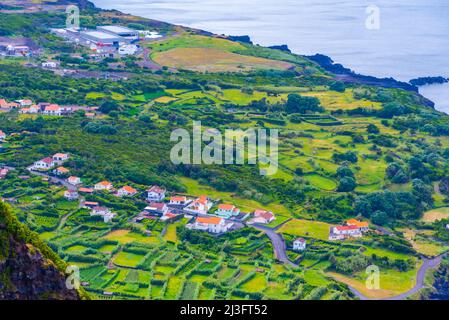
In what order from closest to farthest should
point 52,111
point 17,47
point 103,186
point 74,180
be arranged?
point 103,186
point 74,180
point 52,111
point 17,47

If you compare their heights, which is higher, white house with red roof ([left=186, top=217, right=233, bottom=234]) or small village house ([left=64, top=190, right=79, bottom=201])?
small village house ([left=64, top=190, right=79, bottom=201])

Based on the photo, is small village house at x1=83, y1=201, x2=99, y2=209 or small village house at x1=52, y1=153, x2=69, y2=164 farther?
small village house at x1=52, y1=153, x2=69, y2=164

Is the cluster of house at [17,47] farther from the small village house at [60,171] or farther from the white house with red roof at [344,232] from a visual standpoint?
the white house with red roof at [344,232]

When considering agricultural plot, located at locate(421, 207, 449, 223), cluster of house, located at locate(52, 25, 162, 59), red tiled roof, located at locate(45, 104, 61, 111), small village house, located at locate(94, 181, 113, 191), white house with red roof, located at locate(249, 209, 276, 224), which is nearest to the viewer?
white house with red roof, located at locate(249, 209, 276, 224)

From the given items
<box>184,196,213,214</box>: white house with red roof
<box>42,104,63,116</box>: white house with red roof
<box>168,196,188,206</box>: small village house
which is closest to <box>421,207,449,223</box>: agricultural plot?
<box>184,196,213,214</box>: white house with red roof

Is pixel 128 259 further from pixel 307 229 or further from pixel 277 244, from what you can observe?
pixel 307 229

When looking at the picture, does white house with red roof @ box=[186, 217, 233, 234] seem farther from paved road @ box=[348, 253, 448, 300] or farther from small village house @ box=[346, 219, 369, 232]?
paved road @ box=[348, 253, 448, 300]

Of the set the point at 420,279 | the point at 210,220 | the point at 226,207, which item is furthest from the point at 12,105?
the point at 420,279
